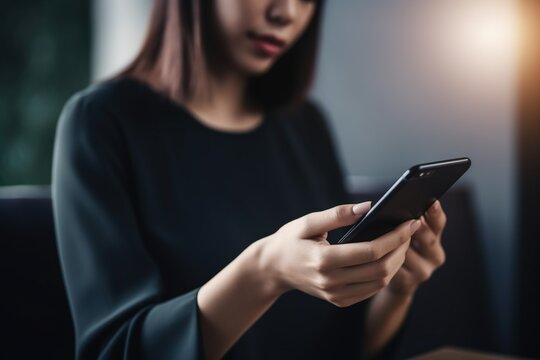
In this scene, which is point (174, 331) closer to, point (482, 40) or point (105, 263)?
point (105, 263)

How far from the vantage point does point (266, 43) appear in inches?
32.3

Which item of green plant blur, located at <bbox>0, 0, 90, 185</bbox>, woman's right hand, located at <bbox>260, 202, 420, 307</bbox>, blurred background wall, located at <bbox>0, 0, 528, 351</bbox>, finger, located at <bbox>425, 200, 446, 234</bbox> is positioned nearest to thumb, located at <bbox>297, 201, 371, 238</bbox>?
woman's right hand, located at <bbox>260, 202, 420, 307</bbox>

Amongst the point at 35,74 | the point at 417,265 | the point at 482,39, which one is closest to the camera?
the point at 417,265

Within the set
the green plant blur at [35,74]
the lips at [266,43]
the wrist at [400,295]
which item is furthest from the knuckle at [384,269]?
the green plant blur at [35,74]

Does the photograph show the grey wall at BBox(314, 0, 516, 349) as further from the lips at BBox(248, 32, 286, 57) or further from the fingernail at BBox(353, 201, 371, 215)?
the fingernail at BBox(353, 201, 371, 215)

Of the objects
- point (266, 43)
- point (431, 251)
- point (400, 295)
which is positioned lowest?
point (400, 295)

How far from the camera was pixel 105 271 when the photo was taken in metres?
0.67

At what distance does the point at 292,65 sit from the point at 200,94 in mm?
237

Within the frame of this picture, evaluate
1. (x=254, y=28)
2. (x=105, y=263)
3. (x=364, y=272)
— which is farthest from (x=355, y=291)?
(x=254, y=28)

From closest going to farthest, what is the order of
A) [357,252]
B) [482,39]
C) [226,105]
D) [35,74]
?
[357,252] < [226,105] < [482,39] < [35,74]

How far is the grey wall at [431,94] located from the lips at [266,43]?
49 centimetres

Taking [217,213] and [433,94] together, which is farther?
[433,94]

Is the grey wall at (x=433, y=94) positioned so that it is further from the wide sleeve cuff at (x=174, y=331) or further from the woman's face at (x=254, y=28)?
the wide sleeve cuff at (x=174, y=331)

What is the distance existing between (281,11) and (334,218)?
401 mm
